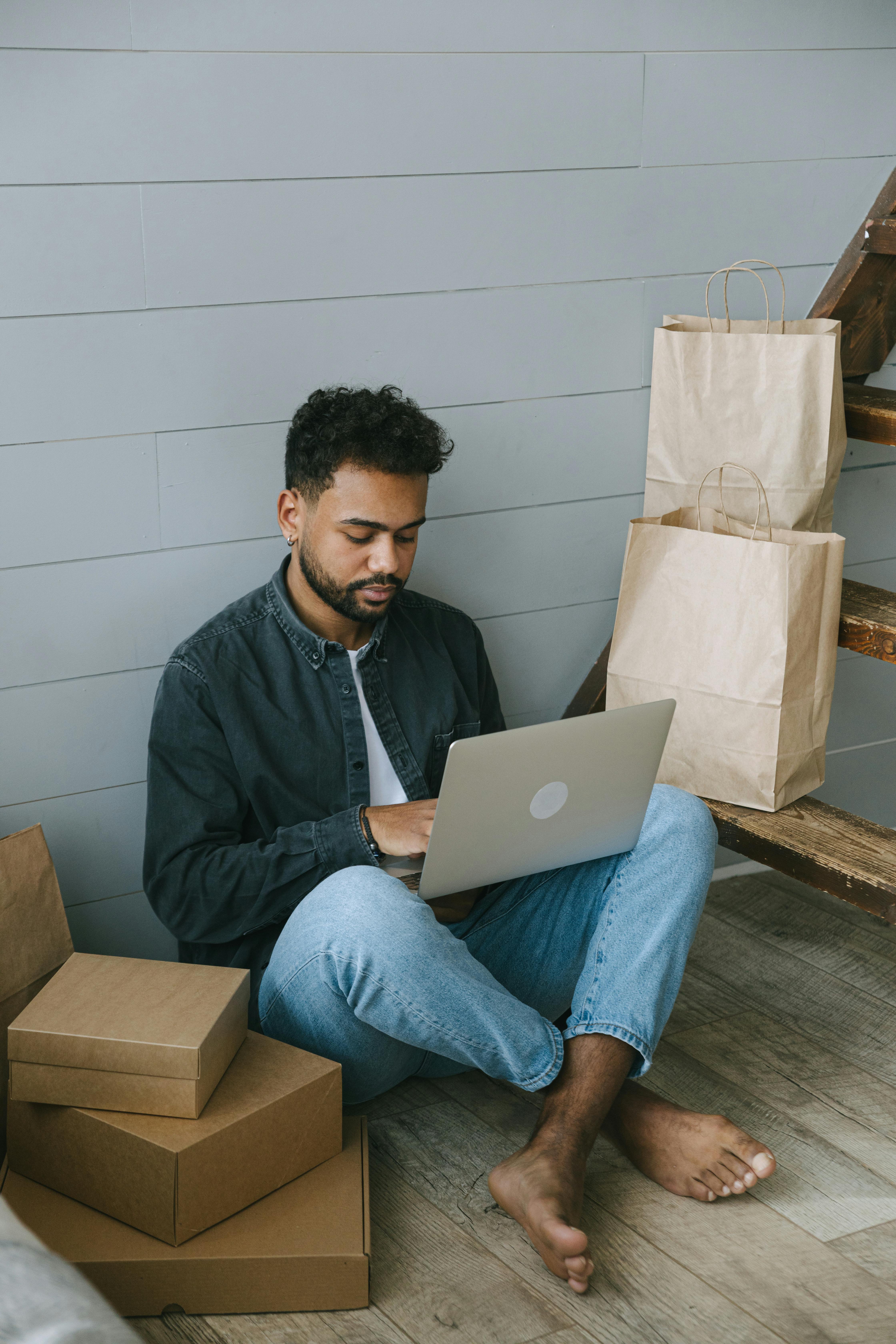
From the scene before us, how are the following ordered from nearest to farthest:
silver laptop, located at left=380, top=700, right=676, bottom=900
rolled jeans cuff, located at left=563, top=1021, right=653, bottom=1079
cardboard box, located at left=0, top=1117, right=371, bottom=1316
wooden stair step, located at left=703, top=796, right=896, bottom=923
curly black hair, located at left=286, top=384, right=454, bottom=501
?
1. cardboard box, located at left=0, top=1117, right=371, bottom=1316
2. silver laptop, located at left=380, top=700, right=676, bottom=900
3. rolled jeans cuff, located at left=563, top=1021, right=653, bottom=1079
4. curly black hair, located at left=286, top=384, right=454, bottom=501
5. wooden stair step, located at left=703, top=796, right=896, bottom=923

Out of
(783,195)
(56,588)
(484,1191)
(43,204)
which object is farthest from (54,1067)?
(783,195)

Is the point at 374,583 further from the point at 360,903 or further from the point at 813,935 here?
the point at 813,935

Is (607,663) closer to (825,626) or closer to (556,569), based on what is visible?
(556,569)

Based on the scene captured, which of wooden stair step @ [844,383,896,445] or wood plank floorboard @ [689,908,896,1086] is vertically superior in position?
wooden stair step @ [844,383,896,445]

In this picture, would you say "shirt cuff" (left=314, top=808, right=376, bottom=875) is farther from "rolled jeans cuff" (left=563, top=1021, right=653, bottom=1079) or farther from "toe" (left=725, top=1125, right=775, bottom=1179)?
"toe" (left=725, top=1125, right=775, bottom=1179)

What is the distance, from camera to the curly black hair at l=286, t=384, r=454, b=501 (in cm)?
149

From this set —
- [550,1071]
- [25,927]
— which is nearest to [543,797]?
[550,1071]

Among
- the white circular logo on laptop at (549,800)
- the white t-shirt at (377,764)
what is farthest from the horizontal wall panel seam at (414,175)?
the white circular logo on laptop at (549,800)

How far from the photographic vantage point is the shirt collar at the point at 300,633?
156 centimetres

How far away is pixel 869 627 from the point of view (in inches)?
67.5

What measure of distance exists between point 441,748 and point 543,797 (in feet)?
1.18

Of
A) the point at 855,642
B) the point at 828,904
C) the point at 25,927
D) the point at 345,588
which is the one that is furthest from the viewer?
the point at 828,904

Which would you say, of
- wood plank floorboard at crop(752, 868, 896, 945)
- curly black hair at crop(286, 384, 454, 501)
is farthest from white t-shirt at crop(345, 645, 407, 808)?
wood plank floorboard at crop(752, 868, 896, 945)

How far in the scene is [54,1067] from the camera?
1203 millimetres
